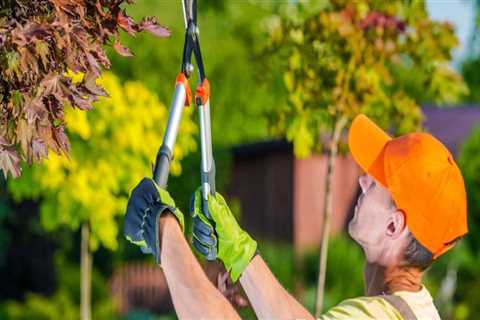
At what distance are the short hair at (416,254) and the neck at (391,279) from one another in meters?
0.03

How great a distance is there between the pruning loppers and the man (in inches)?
3.7

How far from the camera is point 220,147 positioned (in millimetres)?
20500

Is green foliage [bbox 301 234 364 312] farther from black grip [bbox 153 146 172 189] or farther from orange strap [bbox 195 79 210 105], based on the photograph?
black grip [bbox 153 146 172 189]

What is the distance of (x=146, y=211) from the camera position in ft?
11.8

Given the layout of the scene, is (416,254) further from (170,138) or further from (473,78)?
(473,78)

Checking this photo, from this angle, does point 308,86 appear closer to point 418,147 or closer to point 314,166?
point 418,147

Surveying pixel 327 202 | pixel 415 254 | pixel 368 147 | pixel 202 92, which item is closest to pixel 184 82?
pixel 202 92

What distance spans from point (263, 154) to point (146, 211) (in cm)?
1739

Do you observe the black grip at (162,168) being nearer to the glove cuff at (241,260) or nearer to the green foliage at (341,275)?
the glove cuff at (241,260)

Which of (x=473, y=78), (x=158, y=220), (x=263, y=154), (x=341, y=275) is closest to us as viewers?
(x=158, y=220)

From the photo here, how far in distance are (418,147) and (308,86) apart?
6147 mm

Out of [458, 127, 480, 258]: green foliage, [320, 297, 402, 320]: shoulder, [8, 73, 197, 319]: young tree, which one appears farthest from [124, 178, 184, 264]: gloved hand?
[458, 127, 480, 258]: green foliage

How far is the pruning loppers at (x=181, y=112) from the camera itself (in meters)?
3.75

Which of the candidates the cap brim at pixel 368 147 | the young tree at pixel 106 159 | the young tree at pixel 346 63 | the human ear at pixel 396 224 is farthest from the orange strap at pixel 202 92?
the young tree at pixel 106 159
